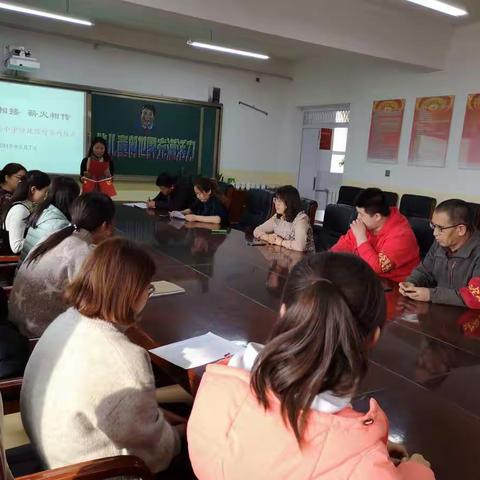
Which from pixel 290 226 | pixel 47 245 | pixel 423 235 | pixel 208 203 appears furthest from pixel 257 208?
pixel 47 245

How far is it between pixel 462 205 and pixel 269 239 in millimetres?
1431

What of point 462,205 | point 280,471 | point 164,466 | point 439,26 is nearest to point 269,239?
point 462,205

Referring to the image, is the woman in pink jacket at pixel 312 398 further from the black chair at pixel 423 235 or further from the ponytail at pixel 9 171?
the ponytail at pixel 9 171

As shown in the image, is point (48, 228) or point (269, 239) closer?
point (48, 228)

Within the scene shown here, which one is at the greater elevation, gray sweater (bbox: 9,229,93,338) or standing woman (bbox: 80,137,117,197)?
standing woman (bbox: 80,137,117,197)

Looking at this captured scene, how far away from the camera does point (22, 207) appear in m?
2.84

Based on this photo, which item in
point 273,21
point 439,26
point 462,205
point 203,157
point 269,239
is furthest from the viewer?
point 203,157

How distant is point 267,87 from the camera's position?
7.52 m

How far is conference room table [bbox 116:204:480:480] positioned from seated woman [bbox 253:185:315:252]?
Answer: 33cm

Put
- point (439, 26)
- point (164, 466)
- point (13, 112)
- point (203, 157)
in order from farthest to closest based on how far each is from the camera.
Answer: point (203, 157), point (13, 112), point (439, 26), point (164, 466)

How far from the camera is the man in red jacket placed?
2.55 meters

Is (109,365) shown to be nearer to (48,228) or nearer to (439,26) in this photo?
(48,228)

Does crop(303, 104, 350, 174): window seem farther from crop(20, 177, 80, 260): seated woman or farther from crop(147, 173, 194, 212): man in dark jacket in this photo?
crop(20, 177, 80, 260): seated woman

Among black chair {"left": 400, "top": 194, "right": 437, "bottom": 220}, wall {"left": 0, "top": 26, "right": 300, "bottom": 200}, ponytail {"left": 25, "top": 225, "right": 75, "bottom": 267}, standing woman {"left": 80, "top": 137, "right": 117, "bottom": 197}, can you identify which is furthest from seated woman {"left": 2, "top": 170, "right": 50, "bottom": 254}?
black chair {"left": 400, "top": 194, "right": 437, "bottom": 220}
